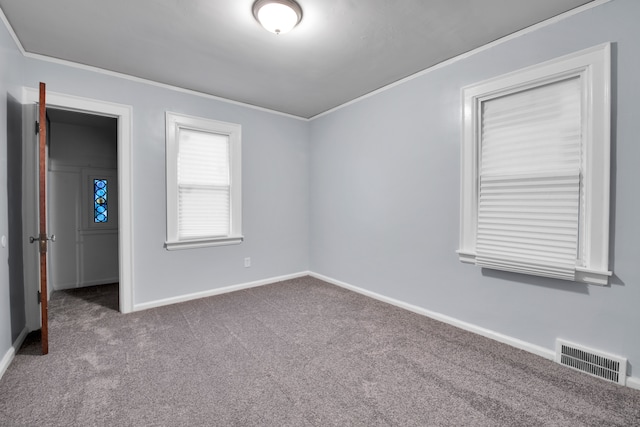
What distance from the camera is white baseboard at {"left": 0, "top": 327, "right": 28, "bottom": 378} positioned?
6.81ft

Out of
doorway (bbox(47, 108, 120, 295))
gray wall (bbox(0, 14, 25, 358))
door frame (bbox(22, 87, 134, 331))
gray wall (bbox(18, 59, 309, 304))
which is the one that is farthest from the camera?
doorway (bbox(47, 108, 120, 295))

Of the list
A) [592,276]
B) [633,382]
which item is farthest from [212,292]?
[633,382]

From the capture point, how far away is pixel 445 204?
9.75 feet

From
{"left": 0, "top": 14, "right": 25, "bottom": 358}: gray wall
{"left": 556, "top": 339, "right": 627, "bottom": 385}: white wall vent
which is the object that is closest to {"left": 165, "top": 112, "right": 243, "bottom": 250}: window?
{"left": 0, "top": 14, "right": 25, "bottom": 358}: gray wall

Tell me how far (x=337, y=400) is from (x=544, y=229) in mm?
2035

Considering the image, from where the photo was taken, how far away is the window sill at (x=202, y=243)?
3559 millimetres

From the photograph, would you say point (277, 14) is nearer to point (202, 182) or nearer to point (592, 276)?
point (202, 182)

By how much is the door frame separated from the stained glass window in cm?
187

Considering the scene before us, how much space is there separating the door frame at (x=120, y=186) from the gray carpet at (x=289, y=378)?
0.91ft

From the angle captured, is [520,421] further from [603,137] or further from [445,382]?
[603,137]

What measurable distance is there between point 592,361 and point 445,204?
1593 mm

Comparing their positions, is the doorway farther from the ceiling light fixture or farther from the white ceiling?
the ceiling light fixture

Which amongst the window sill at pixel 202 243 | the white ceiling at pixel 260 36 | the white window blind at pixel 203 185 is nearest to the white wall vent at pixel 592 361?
the white ceiling at pixel 260 36

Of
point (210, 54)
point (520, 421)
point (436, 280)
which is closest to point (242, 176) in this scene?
point (210, 54)
